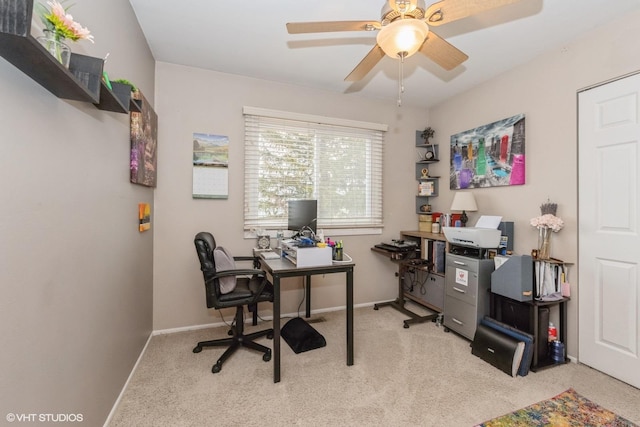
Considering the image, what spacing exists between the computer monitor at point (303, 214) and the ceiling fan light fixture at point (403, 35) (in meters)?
1.49

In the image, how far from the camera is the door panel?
6.47 ft

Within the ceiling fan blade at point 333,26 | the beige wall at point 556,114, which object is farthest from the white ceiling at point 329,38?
the ceiling fan blade at point 333,26

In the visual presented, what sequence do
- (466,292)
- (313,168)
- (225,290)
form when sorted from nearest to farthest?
1. (225,290)
2. (466,292)
3. (313,168)

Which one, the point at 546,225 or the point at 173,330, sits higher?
the point at 546,225

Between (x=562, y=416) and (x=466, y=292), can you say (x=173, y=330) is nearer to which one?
(x=466, y=292)

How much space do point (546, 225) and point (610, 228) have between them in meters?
0.38

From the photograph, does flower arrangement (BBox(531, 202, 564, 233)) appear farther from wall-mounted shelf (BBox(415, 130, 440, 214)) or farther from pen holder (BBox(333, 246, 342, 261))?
pen holder (BBox(333, 246, 342, 261))

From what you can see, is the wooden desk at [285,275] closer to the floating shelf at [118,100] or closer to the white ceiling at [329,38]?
the floating shelf at [118,100]

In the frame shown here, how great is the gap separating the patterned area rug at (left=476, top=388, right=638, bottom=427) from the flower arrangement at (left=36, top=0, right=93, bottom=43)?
266 cm

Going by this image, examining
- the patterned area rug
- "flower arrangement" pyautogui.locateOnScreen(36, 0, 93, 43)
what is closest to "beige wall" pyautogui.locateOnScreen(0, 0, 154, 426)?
"flower arrangement" pyautogui.locateOnScreen(36, 0, 93, 43)

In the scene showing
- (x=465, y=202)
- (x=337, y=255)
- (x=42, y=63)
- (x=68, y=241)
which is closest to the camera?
(x=42, y=63)

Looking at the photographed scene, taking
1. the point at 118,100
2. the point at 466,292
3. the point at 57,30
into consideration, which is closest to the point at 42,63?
the point at 57,30

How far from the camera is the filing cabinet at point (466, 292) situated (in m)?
2.54

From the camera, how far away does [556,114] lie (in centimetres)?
242
